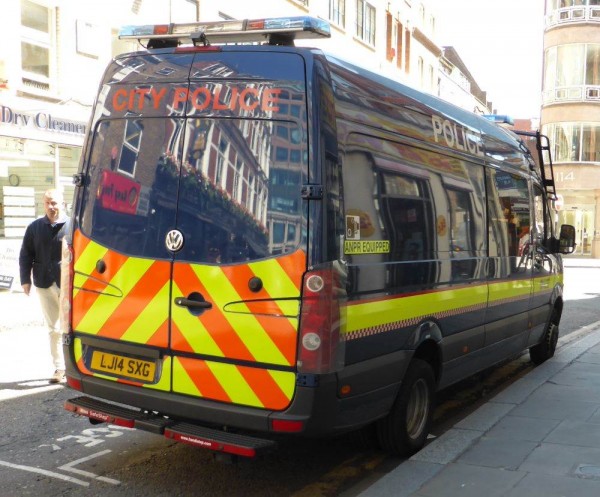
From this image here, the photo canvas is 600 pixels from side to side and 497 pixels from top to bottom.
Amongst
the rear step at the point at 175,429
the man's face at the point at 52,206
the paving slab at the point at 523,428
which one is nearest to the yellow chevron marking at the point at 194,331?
the rear step at the point at 175,429

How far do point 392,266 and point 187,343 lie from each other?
1367 mm

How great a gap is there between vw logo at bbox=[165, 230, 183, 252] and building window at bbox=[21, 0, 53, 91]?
11.5 m

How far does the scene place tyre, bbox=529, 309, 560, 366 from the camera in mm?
8695

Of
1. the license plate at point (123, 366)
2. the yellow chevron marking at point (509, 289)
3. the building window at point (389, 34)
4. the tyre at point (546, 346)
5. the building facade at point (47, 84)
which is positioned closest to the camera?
the license plate at point (123, 366)

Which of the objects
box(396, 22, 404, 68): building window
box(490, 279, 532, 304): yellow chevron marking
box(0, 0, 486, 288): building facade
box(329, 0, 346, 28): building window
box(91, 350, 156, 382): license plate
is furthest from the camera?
box(396, 22, 404, 68): building window

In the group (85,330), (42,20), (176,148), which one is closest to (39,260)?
(85,330)

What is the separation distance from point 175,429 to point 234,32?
235 centimetres

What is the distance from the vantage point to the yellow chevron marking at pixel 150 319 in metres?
4.31

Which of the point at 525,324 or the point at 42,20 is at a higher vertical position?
the point at 42,20

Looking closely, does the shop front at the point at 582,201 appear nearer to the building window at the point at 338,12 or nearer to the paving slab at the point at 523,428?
the building window at the point at 338,12

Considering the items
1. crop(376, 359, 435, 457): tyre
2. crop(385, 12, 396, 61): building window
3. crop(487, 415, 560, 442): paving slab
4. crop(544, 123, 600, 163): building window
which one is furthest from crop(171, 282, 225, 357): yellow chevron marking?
crop(544, 123, 600, 163): building window

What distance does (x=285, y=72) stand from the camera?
412 centimetres

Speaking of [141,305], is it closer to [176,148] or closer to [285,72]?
[176,148]

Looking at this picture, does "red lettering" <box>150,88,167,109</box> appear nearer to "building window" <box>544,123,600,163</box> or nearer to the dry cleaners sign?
the dry cleaners sign
